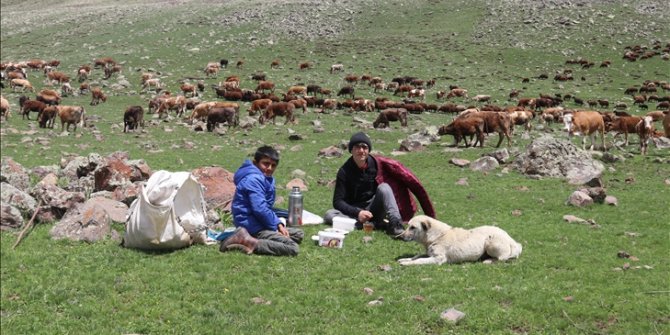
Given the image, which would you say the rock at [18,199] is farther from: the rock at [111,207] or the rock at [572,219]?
the rock at [572,219]

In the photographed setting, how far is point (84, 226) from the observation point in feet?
32.8

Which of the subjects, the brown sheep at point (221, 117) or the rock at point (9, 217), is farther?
the brown sheep at point (221, 117)

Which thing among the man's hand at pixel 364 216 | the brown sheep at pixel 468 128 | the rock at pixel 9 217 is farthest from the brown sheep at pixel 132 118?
the man's hand at pixel 364 216

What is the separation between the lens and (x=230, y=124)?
29141 millimetres

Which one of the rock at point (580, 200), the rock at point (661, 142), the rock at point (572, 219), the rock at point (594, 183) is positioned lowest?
the rock at point (661, 142)

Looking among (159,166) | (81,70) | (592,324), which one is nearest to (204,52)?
(81,70)

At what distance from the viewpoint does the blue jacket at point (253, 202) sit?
30.0 ft

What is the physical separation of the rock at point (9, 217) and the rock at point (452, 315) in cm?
799

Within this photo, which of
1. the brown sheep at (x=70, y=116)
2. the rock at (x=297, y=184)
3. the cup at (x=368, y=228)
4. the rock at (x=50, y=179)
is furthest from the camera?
the brown sheep at (x=70, y=116)

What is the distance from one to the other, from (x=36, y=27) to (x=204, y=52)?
91.7 ft

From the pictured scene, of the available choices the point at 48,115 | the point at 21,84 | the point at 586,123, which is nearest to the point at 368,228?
the point at 586,123

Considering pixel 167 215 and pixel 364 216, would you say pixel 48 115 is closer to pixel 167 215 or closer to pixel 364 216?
pixel 167 215

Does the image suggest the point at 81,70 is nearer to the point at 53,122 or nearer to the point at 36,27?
the point at 53,122

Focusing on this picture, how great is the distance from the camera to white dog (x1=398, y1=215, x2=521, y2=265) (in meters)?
8.78
